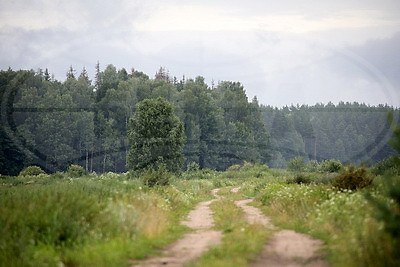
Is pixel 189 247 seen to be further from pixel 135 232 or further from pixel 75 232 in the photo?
pixel 75 232

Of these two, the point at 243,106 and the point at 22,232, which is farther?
the point at 243,106

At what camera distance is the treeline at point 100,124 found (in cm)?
9112

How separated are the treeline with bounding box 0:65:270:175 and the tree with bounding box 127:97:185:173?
138 ft

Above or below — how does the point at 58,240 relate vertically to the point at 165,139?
below

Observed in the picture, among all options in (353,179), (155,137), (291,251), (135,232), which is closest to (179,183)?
(155,137)

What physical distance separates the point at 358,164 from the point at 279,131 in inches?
5521

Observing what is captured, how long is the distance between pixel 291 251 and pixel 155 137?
42933 millimetres

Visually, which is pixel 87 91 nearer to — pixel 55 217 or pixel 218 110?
pixel 218 110

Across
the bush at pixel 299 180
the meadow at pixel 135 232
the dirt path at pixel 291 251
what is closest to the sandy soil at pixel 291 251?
the dirt path at pixel 291 251

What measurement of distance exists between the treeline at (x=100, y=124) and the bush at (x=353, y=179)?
77615 millimetres

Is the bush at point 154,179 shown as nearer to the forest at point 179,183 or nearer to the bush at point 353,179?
the forest at point 179,183

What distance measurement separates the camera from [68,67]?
6353 inches

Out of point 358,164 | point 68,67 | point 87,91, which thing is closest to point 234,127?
point 87,91

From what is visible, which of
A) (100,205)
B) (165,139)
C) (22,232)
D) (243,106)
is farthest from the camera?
(243,106)
